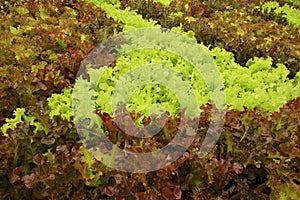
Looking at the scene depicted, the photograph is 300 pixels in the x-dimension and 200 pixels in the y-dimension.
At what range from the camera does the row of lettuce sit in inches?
114

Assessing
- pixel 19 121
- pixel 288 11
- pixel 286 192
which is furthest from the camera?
pixel 288 11

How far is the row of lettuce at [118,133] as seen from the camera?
2893 millimetres

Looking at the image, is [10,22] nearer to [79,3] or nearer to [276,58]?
[79,3]

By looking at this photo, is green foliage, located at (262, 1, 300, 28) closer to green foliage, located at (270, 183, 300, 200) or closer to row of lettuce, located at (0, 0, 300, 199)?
row of lettuce, located at (0, 0, 300, 199)

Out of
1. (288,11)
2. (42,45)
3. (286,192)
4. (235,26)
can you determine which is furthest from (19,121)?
(288,11)

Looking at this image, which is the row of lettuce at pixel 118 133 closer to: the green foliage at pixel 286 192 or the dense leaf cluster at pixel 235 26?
the green foliage at pixel 286 192

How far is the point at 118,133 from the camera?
325 cm

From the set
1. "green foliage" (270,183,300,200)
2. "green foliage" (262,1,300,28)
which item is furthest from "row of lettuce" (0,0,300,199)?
"green foliage" (262,1,300,28)

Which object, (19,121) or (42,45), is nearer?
(19,121)

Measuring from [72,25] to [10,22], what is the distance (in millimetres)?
829

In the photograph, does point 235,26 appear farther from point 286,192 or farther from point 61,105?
point 286,192

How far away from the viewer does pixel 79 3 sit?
21.7 feet

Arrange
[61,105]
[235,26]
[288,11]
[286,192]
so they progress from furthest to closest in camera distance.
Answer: [288,11], [235,26], [61,105], [286,192]

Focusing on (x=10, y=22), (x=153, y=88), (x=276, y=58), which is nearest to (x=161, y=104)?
(x=153, y=88)
